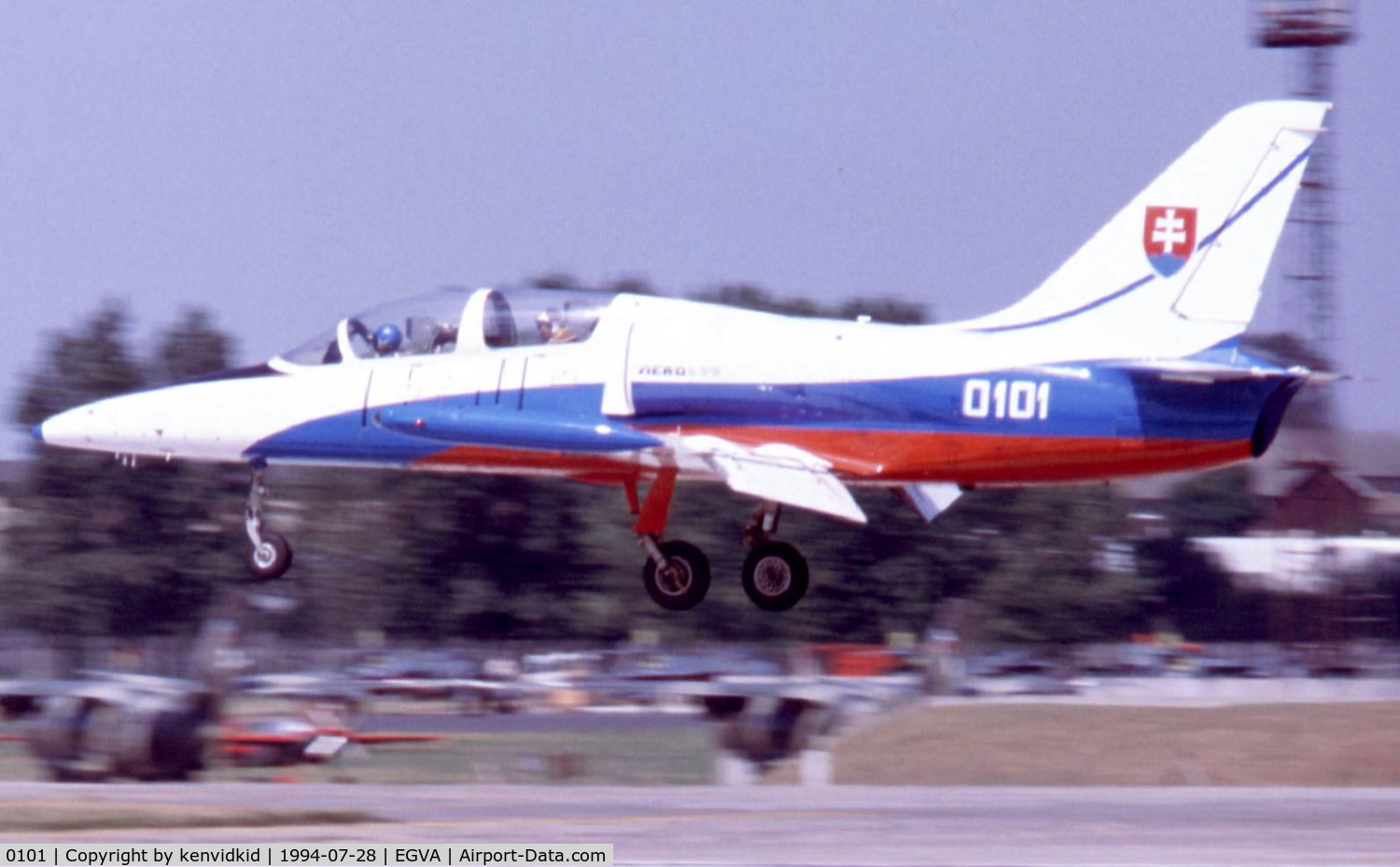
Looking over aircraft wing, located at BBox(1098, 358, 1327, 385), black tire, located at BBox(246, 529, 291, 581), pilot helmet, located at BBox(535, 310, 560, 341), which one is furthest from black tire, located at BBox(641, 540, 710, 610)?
aircraft wing, located at BBox(1098, 358, 1327, 385)

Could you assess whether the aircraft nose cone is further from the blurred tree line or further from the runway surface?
the blurred tree line

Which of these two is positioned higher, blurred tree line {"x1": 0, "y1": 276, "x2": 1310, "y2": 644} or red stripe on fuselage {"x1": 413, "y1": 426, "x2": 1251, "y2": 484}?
red stripe on fuselage {"x1": 413, "y1": 426, "x2": 1251, "y2": 484}

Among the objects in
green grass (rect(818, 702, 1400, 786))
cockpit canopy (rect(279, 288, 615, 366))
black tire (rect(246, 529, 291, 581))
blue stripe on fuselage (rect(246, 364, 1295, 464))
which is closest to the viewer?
blue stripe on fuselage (rect(246, 364, 1295, 464))

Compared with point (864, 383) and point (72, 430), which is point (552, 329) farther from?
point (72, 430)

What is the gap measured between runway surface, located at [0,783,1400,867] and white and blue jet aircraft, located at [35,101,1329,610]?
109 inches

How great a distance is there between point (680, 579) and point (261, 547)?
16.4ft

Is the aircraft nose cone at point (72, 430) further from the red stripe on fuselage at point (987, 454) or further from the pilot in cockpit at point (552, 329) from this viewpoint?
the red stripe on fuselage at point (987, 454)

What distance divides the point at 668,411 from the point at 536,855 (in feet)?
18.7

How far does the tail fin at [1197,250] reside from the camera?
66.8 ft

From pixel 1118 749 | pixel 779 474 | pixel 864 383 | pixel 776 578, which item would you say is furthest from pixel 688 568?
pixel 1118 749

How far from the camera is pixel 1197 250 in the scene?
67.3ft

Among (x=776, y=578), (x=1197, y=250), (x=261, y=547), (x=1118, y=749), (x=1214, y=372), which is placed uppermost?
(x=1197, y=250)

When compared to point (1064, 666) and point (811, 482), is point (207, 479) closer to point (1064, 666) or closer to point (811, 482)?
point (1064, 666)

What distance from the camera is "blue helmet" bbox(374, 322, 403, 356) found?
2147cm
